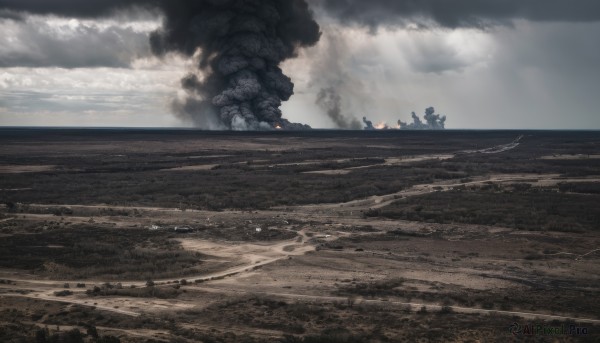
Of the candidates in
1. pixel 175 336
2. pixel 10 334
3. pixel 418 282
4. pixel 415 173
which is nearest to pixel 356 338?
pixel 175 336

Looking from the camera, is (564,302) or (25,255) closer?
(564,302)

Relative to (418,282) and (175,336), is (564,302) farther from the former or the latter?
(175,336)

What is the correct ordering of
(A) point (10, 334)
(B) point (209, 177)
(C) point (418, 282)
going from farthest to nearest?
(B) point (209, 177), (C) point (418, 282), (A) point (10, 334)

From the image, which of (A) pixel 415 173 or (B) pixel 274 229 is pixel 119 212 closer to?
(B) pixel 274 229

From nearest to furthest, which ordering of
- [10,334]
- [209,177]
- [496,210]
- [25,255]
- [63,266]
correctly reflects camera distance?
[10,334]
[63,266]
[25,255]
[496,210]
[209,177]

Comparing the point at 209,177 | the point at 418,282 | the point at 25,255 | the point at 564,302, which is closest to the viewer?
the point at 564,302

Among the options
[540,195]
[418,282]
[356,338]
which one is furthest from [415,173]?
[356,338]
